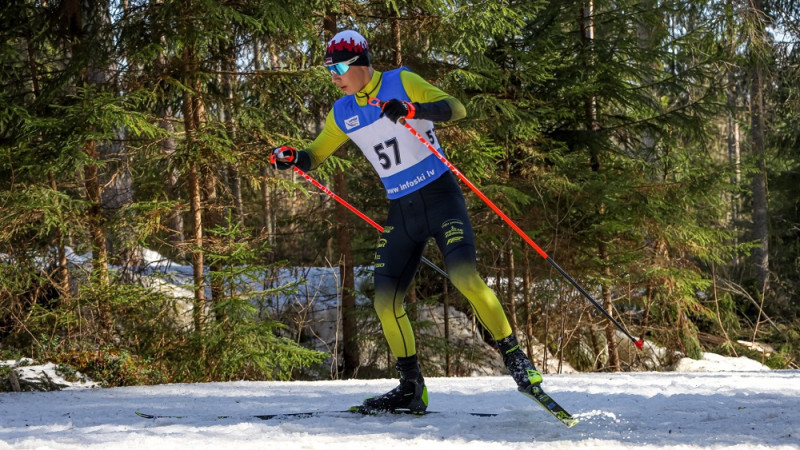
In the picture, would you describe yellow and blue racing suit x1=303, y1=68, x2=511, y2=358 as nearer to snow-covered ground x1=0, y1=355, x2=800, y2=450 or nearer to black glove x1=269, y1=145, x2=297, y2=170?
black glove x1=269, y1=145, x2=297, y2=170

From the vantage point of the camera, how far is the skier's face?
431cm

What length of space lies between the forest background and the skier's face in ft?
11.4

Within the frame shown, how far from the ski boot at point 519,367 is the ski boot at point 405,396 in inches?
25.6

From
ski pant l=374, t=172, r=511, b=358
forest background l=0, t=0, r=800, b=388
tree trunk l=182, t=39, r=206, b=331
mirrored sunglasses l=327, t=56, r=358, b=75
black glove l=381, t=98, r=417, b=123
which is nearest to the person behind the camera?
black glove l=381, t=98, r=417, b=123

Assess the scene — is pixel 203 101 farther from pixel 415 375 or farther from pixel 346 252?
pixel 415 375

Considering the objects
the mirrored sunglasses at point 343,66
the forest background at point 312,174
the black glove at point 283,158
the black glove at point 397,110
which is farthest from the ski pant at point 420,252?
the forest background at point 312,174

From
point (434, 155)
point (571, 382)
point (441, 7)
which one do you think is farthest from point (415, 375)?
point (441, 7)

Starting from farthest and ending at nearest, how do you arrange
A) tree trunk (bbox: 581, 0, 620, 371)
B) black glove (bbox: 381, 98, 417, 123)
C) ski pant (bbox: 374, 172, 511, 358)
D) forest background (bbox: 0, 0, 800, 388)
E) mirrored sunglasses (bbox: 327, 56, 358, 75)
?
tree trunk (bbox: 581, 0, 620, 371) < forest background (bbox: 0, 0, 800, 388) < mirrored sunglasses (bbox: 327, 56, 358, 75) < ski pant (bbox: 374, 172, 511, 358) < black glove (bbox: 381, 98, 417, 123)

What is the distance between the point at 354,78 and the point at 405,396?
6.30ft

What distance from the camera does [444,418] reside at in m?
4.26

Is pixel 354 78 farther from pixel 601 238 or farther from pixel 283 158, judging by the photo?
pixel 601 238

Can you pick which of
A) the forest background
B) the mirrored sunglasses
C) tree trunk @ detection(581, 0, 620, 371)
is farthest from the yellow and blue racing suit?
Answer: tree trunk @ detection(581, 0, 620, 371)

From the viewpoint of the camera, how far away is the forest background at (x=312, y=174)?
7832mm

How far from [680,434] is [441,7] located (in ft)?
25.2
